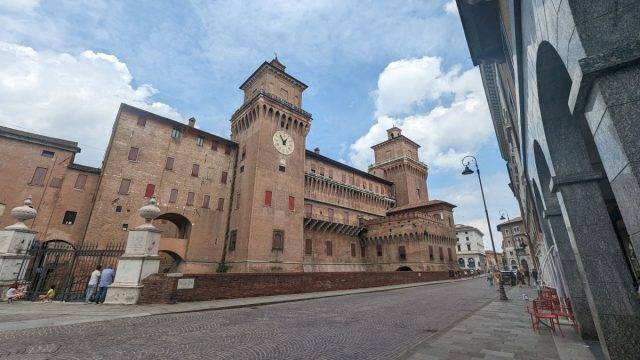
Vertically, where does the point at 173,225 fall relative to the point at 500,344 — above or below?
above

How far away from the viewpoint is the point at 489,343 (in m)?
6.24

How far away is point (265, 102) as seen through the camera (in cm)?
2980

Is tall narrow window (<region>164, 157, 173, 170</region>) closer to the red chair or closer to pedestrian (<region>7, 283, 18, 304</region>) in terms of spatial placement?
pedestrian (<region>7, 283, 18, 304</region>)

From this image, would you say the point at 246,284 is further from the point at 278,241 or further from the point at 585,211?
the point at 585,211

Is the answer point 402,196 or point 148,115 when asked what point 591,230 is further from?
point 402,196

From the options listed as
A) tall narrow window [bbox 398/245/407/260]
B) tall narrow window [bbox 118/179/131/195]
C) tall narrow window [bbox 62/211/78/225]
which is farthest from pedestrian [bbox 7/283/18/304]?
tall narrow window [bbox 398/245/407/260]

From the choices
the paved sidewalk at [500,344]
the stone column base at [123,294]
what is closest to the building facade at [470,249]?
the paved sidewalk at [500,344]

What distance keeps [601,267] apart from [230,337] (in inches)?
292

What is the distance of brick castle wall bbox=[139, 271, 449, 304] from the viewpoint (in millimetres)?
11945

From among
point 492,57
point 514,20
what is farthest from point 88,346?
point 492,57

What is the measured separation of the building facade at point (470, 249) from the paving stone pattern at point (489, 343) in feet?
264

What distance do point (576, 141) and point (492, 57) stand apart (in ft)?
11.5

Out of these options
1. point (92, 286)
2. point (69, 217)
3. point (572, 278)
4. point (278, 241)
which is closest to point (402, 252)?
point (278, 241)

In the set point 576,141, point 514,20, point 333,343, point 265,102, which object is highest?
point 265,102
